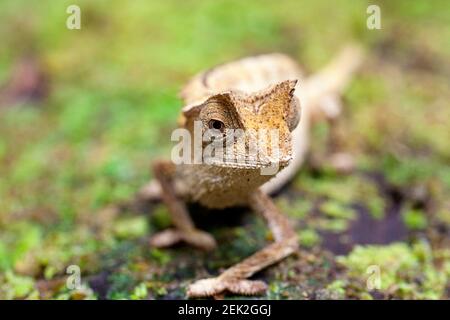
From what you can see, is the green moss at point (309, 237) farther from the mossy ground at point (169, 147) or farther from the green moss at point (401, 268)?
the green moss at point (401, 268)

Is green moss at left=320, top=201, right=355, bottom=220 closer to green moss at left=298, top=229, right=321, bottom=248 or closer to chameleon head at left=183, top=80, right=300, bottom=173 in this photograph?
green moss at left=298, top=229, right=321, bottom=248

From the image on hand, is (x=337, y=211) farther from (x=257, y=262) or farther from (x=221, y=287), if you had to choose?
(x=221, y=287)

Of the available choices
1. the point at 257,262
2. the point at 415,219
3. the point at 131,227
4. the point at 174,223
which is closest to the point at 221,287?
the point at 257,262

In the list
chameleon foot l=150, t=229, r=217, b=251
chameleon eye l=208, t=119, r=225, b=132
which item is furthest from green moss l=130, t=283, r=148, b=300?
chameleon eye l=208, t=119, r=225, b=132

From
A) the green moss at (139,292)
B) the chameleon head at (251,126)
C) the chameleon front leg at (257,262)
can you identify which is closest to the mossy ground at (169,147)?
the green moss at (139,292)

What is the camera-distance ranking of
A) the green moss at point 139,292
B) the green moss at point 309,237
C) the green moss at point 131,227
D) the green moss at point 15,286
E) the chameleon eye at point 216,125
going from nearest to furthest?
the chameleon eye at point 216,125, the green moss at point 139,292, the green moss at point 15,286, the green moss at point 309,237, the green moss at point 131,227

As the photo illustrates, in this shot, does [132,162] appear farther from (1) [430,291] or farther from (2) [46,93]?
(1) [430,291]

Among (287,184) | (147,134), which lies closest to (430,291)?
(287,184)
